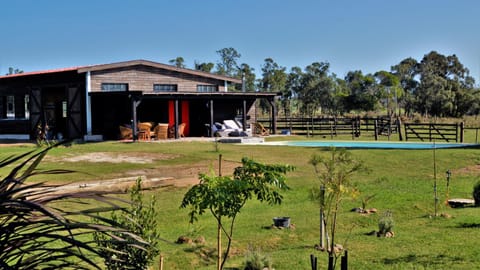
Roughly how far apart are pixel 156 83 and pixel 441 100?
36.2 m

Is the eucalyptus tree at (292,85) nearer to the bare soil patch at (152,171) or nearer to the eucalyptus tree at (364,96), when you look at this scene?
the eucalyptus tree at (364,96)

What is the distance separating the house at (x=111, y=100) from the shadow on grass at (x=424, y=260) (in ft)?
57.8

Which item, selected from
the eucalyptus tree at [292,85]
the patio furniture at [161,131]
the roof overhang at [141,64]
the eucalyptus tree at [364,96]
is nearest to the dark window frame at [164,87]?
the roof overhang at [141,64]

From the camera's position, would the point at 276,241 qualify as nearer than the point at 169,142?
Yes

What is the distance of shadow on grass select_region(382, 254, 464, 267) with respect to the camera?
5.91m

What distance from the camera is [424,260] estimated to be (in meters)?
6.01

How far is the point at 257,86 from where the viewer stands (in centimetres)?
6203

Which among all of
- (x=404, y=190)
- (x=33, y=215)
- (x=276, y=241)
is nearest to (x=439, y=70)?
(x=404, y=190)

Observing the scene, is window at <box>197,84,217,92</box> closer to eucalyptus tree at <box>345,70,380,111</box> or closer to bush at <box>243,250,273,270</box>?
bush at <box>243,250,273,270</box>

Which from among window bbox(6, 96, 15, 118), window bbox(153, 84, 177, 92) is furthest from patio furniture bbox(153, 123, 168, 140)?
window bbox(6, 96, 15, 118)

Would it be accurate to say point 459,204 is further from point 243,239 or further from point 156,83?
point 156,83

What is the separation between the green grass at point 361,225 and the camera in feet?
20.1

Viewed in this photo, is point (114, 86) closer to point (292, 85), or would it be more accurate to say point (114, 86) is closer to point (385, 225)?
point (385, 225)

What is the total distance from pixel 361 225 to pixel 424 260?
2.14 m
